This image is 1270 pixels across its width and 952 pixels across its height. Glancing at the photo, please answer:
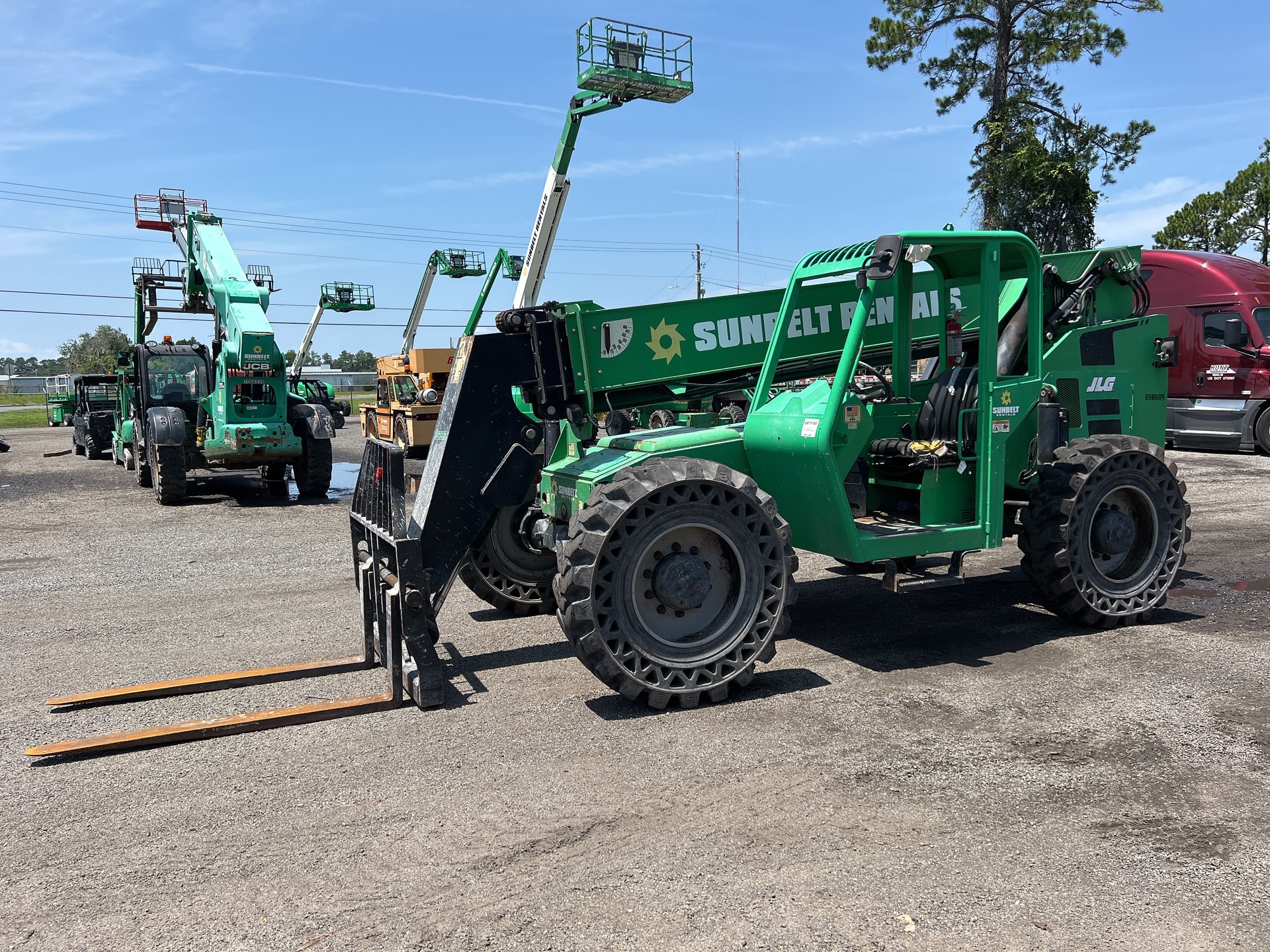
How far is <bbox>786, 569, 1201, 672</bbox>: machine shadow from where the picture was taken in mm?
6281

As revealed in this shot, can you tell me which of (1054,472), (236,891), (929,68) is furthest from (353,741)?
(929,68)

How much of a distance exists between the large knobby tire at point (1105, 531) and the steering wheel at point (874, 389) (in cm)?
116

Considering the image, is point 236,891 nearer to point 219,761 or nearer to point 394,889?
point 394,889

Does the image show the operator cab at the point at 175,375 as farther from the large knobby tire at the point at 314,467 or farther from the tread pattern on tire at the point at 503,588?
the tread pattern on tire at the point at 503,588

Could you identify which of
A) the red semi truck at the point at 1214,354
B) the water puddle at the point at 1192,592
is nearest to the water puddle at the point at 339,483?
the water puddle at the point at 1192,592

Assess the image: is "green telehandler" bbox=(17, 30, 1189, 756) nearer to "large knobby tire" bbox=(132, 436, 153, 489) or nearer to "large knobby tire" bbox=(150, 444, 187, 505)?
"large knobby tire" bbox=(150, 444, 187, 505)

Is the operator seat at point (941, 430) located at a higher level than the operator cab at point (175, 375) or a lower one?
lower

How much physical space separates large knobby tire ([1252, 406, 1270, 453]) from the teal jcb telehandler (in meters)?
16.7

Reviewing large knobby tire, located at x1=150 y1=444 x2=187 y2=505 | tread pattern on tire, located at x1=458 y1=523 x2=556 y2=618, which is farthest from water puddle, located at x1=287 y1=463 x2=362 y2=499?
tread pattern on tire, located at x1=458 y1=523 x2=556 y2=618

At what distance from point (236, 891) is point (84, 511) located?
43.3ft

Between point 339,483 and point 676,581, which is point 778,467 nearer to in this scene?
point 676,581

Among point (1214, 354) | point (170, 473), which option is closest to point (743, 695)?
point (170, 473)

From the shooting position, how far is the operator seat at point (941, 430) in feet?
20.6

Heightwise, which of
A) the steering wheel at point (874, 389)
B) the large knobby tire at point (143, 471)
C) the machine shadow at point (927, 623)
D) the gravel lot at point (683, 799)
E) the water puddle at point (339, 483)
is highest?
the steering wheel at point (874, 389)
